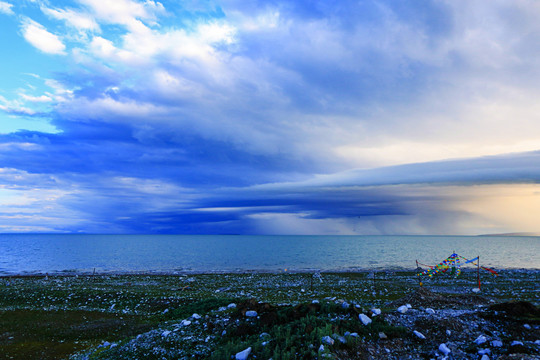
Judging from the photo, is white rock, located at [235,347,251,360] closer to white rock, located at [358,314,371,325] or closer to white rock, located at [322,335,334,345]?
white rock, located at [322,335,334,345]

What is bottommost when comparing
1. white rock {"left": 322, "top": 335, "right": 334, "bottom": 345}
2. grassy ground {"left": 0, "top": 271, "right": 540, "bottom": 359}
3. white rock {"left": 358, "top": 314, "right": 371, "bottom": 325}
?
grassy ground {"left": 0, "top": 271, "right": 540, "bottom": 359}

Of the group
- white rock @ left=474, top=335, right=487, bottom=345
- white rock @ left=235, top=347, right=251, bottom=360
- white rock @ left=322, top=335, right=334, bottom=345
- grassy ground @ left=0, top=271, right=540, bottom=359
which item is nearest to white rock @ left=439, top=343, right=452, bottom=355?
white rock @ left=474, top=335, right=487, bottom=345

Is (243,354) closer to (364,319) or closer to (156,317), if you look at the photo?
(364,319)

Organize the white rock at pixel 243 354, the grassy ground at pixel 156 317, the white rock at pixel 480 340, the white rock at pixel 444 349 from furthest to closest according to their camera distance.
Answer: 1. the grassy ground at pixel 156 317
2. the white rock at pixel 480 340
3. the white rock at pixel 444 349
4. the white rock at pixel 243 354

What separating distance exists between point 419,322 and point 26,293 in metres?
38.6

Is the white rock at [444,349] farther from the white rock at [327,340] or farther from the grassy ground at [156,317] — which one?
the white rock at [327,340]

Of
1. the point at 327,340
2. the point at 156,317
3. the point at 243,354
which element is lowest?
the point at 156,317

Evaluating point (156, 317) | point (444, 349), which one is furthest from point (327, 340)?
point (156, 317)

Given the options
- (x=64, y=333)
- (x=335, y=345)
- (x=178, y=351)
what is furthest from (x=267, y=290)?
(x=335, y=345)

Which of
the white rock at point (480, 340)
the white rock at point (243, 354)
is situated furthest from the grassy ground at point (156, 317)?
the white rock at point (480, 340)

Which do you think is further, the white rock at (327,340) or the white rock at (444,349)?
the white rock at (444,349)

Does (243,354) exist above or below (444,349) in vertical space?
above

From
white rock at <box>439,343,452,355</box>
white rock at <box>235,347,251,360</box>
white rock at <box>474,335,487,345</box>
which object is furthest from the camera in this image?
white rock at <box>474,335,487,345</box>

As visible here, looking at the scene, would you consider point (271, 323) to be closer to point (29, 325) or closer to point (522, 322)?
point (522, 322)
